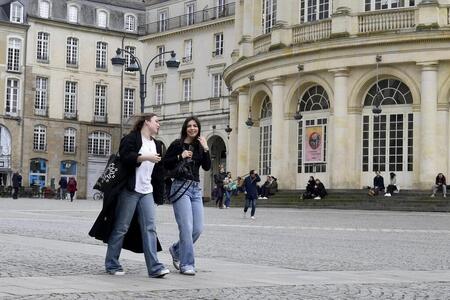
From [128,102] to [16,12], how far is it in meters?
12.2

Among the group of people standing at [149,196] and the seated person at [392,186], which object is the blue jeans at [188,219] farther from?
the seated person at [392,186]

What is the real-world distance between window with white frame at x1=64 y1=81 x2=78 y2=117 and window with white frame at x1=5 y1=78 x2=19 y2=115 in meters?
4.10

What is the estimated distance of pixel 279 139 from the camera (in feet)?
150

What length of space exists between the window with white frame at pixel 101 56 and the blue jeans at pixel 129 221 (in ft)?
228

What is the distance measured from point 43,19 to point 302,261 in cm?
6511

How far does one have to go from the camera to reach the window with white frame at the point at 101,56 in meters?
79.1

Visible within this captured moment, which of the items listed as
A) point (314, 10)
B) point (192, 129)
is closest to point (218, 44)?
point (314, 10)

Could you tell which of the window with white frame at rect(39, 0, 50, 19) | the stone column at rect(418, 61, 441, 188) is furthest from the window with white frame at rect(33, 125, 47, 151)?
the stone column at rect(418, 61, 441, 188)

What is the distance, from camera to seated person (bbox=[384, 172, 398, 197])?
133 ft

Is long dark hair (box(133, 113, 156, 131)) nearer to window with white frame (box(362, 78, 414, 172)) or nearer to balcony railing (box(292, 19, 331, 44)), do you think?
window with white frame (box(362, 78, 414, 172))

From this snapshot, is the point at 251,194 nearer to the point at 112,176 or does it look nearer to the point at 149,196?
the point at 149,196

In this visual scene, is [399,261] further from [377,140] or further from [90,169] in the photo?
[90,169]

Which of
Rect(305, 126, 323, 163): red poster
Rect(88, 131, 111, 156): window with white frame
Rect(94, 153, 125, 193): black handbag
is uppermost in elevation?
Rect(88, 131, 111, 156): window with white frame

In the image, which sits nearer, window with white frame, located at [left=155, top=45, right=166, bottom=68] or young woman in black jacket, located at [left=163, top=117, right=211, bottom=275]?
young woman in black jacket, located at [left=163, top=117, right=211, bottom=275]
